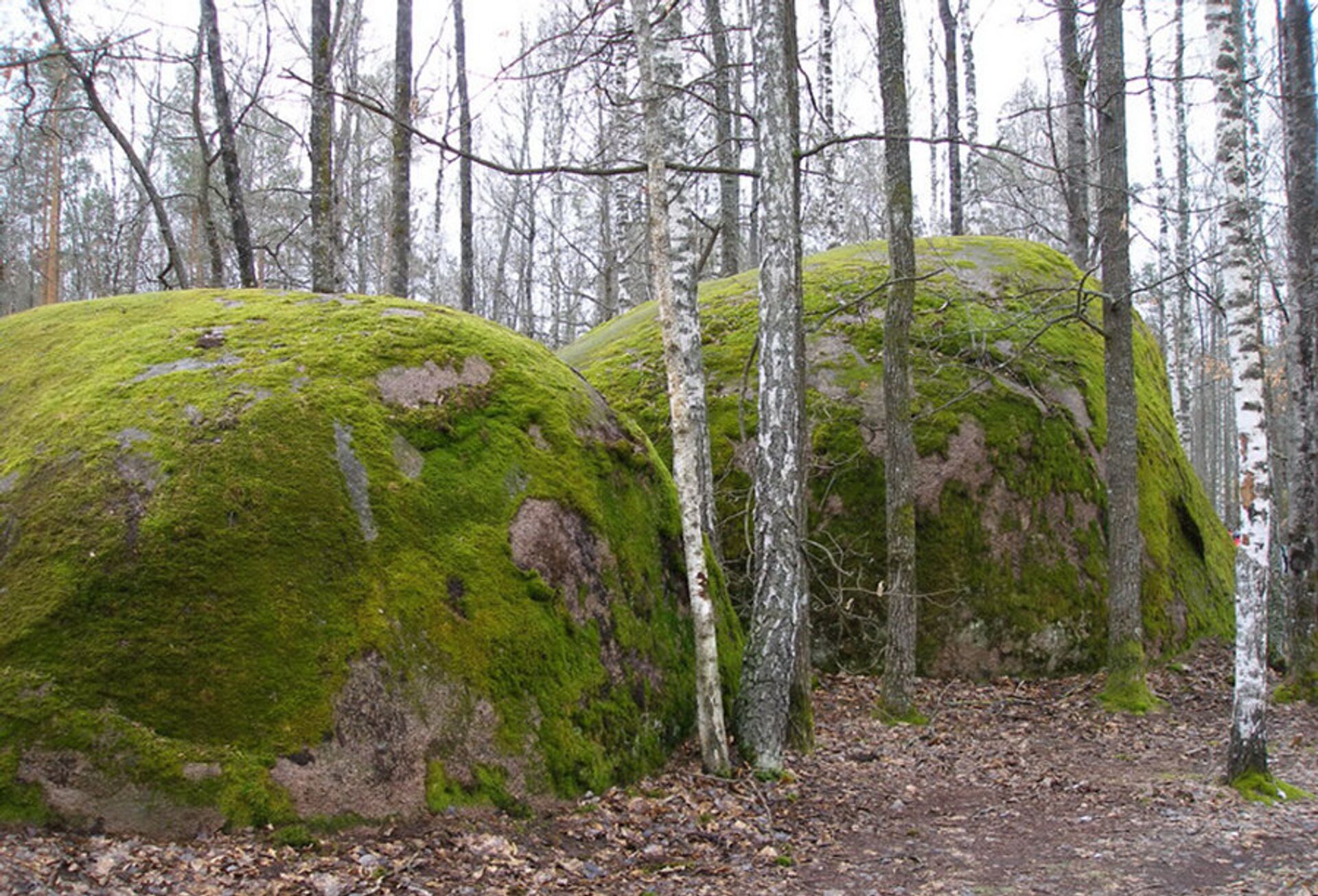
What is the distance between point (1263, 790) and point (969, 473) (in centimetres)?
457

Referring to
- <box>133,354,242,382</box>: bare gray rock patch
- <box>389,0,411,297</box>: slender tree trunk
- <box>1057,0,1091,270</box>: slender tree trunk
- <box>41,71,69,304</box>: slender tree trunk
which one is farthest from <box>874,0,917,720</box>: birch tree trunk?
<box>41,71,69,304</box>: slender tree trunk

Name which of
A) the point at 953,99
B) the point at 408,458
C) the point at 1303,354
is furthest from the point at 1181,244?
the point at 408,458

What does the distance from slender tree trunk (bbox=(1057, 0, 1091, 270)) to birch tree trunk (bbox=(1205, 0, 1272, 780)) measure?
1063 millimetres

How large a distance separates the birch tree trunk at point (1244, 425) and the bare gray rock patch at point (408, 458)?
5402 millimetres

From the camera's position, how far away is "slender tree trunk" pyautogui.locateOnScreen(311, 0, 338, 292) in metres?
9.75

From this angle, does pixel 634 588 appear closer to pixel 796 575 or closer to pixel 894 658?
pixel 796 575

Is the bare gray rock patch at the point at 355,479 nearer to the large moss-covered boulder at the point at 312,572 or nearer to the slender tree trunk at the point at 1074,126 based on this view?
the large moss-covered boulder at the point at 312,572

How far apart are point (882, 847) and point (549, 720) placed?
216 cm

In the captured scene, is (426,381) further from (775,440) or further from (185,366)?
(775,440)

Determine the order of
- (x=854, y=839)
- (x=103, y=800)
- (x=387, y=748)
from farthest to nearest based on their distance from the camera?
(x=854, y=839) → (x=387, y=748) → (x=103, y=800)

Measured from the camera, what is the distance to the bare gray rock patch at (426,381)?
632 cm

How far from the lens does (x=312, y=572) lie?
5180 mm

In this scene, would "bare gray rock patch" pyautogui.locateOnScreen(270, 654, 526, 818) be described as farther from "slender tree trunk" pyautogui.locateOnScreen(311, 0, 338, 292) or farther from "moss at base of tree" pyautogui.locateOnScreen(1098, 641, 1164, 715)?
"moss at base of tree" pyautogui.locateOnScreen(1098, 641, 1164, 715)

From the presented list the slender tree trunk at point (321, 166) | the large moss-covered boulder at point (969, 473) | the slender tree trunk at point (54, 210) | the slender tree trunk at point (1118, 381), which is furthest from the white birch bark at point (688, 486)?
the slender tree trunk at point (54, 210)
